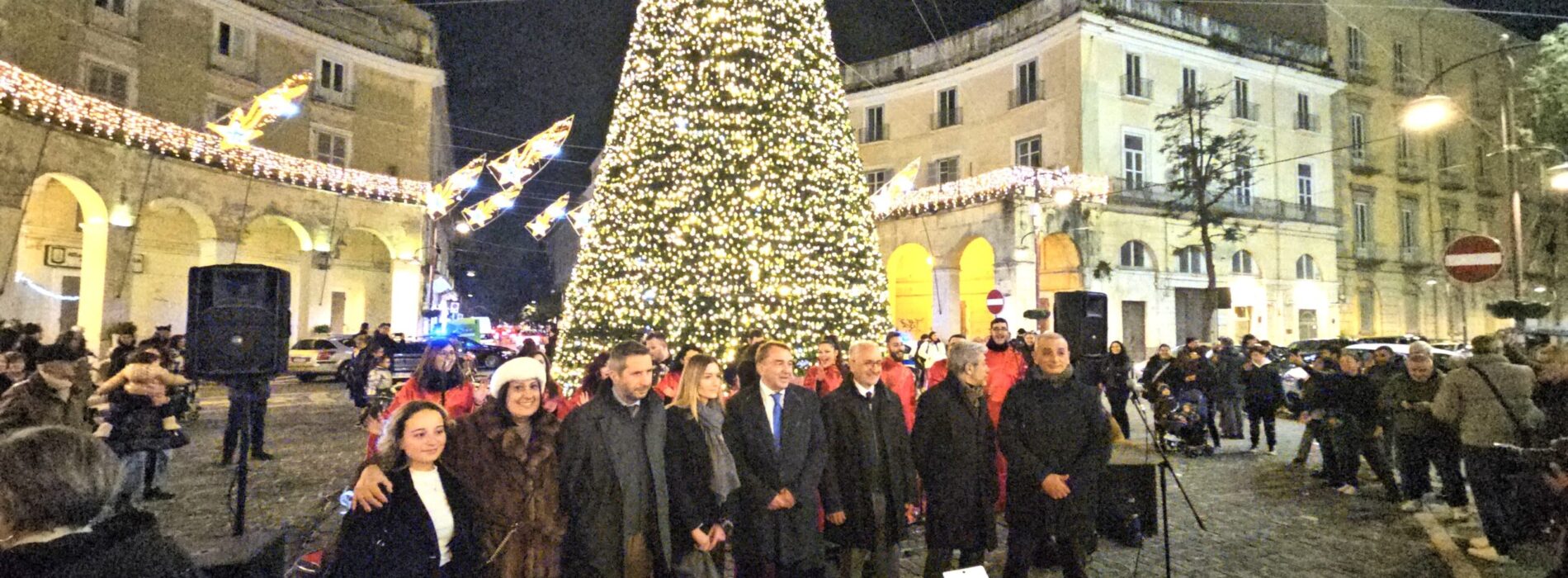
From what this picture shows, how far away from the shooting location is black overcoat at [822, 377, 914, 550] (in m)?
4.55

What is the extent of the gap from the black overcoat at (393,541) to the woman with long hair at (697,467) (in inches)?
50.0

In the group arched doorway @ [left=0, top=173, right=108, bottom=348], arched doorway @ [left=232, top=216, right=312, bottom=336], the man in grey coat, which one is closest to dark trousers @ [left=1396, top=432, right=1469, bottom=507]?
the man in grey coat

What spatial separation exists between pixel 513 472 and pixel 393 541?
66cm

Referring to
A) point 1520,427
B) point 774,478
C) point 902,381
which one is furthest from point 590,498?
point 1520,427

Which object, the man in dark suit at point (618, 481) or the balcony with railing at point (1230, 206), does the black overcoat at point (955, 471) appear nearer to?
the man in dark suit at point (618, 481)

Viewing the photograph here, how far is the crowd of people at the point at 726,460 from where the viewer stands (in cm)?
286

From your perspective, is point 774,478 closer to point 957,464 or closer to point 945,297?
point 957,464

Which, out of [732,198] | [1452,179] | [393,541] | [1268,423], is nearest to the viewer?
[393,541]

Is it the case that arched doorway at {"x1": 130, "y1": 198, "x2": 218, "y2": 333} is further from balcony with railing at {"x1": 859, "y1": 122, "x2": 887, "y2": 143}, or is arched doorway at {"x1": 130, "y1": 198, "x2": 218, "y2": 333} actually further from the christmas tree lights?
balcony with railing at {"x1": 859, "y1": 122, "x2": 887, "y2": 143}

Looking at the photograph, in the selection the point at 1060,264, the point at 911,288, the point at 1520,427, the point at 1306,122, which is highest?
the point at 1306,122

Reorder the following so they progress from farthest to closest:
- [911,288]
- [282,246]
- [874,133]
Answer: [874,133] → [911,288] → [282,246]

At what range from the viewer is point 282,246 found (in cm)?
2595

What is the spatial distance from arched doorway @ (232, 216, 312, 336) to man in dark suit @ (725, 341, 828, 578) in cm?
2486

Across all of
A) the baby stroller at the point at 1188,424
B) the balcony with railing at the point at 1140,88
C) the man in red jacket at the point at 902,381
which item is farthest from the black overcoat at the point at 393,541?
the balcony with railing at the point at 1140,88
